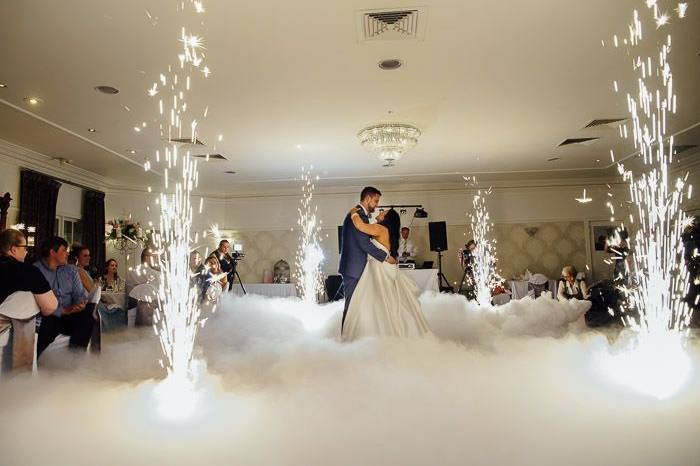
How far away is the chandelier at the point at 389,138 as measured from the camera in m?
6.18

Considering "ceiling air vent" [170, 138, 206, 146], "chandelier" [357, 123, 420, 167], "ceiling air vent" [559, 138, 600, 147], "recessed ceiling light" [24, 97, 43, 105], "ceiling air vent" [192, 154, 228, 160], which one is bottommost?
"chandelier" [357, 123, 420, 167]

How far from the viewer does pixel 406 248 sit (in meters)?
10.9

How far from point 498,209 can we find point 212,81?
8.48 meters

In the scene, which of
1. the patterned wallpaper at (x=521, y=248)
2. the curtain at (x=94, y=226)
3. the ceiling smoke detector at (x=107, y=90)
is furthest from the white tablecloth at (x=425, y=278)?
the curtain at (x=94, y=226)

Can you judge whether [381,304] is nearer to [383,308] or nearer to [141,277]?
[383,308]

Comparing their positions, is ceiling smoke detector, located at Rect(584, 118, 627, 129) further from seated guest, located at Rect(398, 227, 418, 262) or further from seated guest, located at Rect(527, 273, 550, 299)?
seated guest, located at Rect(398, 227, 418, 262)

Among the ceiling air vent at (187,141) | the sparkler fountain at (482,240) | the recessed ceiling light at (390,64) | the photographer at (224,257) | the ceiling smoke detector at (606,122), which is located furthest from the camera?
the sparkler fountain at (482,240)

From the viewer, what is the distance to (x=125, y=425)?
2295 millimetres

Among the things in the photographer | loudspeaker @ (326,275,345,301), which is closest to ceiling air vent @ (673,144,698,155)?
loudspeaker @ (326,275,345,301)

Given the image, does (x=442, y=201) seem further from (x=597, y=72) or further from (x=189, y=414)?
(x=189, y=414)

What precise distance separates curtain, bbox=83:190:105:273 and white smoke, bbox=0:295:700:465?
6.49 m

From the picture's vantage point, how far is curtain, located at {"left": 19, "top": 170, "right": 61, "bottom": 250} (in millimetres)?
7348

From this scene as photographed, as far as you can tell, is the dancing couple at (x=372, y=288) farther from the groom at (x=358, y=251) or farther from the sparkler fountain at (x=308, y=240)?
the sparkler fountain at (x=308, y=240)

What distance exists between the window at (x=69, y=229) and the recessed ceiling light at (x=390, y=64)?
23.6 ft
